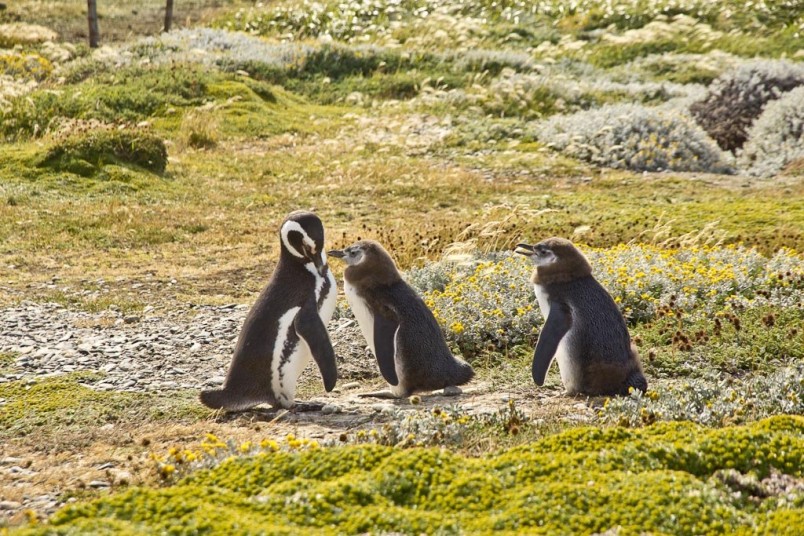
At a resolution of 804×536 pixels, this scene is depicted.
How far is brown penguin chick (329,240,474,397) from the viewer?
7.67 metres

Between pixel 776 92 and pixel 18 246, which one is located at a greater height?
pixel 776 92

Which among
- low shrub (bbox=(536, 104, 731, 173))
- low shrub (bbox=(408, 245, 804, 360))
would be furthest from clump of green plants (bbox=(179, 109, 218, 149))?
low shrub (bbox=(408, 245, 804, 360))

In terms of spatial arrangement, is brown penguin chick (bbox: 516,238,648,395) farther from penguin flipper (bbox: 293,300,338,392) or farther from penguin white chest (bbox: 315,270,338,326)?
penguin white chest (bbox: 315,270,338,326)

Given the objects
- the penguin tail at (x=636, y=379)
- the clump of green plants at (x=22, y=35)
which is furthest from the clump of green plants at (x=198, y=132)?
the penguin tail at (x=636, y=379)

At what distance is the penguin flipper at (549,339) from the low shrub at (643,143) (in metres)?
13.1

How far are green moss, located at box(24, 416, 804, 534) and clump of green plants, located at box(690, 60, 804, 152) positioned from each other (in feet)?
58.9

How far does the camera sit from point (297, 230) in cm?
752

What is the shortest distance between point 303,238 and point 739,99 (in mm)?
17624

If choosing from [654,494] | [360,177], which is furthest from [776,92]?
[654,494]

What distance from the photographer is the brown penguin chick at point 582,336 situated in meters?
7.37

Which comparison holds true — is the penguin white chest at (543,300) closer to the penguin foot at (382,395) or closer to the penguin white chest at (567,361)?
the penguin white chest at (567,361)

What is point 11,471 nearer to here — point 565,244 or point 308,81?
point 565,244

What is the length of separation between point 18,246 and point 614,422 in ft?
34.7

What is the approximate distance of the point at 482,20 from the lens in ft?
116
